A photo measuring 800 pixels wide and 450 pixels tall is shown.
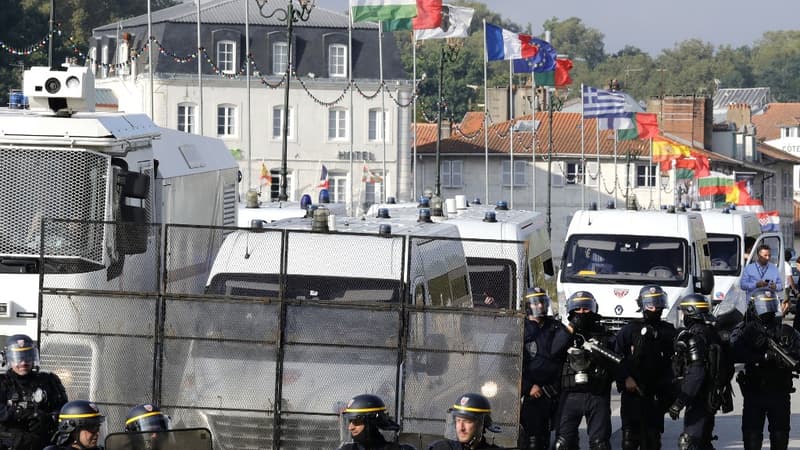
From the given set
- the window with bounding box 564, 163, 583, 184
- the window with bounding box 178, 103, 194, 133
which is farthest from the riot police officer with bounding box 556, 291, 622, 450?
the window with bounding box 564, 163, 583, 184

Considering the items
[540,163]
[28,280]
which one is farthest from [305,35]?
[28,280]

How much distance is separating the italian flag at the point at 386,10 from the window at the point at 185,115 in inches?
1311

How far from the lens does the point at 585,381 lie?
1422 centimetres

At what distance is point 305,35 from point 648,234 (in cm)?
5017

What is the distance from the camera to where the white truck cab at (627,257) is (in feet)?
78.6

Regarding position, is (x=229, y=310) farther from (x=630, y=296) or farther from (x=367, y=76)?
(x=367, y=76)

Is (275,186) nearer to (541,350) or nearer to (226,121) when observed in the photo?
Answer: (226,121)

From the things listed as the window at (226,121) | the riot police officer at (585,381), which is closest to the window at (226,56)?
the window at (226,121)

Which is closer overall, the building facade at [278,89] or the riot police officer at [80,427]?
the riot police officer at [80,427]

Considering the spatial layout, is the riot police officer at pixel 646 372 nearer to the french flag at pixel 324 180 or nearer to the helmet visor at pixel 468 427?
the helmet visor at pixel 468 427

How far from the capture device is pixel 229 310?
12.9 meters

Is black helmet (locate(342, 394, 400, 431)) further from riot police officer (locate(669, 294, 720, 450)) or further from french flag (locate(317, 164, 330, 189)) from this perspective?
french flag (locate(317, 164, 330, 189))

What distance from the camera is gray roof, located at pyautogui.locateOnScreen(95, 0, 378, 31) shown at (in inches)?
2795

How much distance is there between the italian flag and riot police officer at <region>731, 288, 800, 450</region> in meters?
24.7
